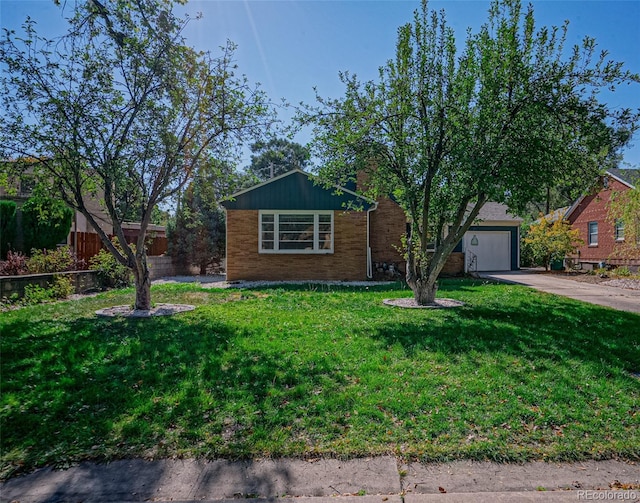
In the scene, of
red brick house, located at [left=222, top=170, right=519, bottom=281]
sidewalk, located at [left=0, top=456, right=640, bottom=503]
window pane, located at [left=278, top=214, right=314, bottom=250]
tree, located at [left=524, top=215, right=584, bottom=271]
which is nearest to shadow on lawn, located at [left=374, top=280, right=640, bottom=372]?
sidewalk, located at [left=0, top=456, right=640, bottom=503]

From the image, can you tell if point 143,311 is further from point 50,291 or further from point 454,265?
point 454,265

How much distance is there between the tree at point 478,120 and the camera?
7523 mm

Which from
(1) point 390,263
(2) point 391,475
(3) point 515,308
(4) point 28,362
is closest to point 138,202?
(4) point 28,362

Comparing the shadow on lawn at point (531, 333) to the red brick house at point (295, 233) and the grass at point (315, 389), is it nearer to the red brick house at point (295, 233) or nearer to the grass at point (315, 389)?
the grass at point (315, 389)

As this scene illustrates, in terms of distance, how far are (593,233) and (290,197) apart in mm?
19320

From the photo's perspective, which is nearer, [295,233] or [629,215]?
[295,233]

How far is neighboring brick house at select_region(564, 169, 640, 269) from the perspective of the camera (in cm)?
1948

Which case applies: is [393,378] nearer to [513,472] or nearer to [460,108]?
[513,472]

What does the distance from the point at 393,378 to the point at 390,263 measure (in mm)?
12819

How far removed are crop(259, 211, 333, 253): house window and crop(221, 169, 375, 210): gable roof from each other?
31 cm

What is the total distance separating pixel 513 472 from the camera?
287 cm

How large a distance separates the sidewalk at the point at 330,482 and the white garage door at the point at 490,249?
62.1 feet

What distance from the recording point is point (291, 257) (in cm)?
1504

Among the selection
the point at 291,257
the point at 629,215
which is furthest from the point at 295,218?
the point at 629,215
